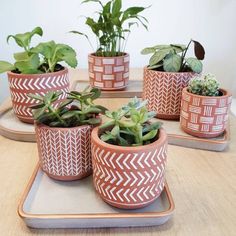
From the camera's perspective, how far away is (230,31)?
4.59 ft

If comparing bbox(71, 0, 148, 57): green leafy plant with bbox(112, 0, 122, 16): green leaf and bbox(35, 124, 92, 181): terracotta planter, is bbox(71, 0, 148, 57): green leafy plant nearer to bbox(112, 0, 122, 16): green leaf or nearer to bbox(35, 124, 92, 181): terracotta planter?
bbox(112, 0, 122, 16): green leaf

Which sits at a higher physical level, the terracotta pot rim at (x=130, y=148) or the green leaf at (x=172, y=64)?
the green leaf at (x=172, y=64)

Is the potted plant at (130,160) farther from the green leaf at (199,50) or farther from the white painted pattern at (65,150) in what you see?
the green leaf at (199,50)

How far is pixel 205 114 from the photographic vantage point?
0.59 meters

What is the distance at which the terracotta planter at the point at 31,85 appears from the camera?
24.3 inches

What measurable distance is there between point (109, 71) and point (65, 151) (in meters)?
0.47

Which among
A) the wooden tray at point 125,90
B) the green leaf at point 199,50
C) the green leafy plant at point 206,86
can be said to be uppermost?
the green leaf at point 199,50

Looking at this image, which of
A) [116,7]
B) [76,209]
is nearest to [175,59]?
[116,7]

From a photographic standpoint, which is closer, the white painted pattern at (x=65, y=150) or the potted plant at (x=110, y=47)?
the white painted pattern at (x=65, y=150)

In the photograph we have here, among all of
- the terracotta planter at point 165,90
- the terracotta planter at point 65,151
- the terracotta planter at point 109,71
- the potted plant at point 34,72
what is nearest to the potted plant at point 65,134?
the terracotta planter at point 65,151

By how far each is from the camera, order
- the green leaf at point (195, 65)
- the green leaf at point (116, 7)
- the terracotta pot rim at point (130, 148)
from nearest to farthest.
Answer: the terracotta pot rim at point (130, 148)
the green leaf at point (195, 65)
the green leaf at point (116, 7)

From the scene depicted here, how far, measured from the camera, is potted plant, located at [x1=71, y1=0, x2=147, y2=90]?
0.80 metres

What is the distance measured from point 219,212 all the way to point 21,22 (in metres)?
1.32

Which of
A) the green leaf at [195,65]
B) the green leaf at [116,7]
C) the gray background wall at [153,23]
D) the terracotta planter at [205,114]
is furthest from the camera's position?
the gray background wall at [153,23]
